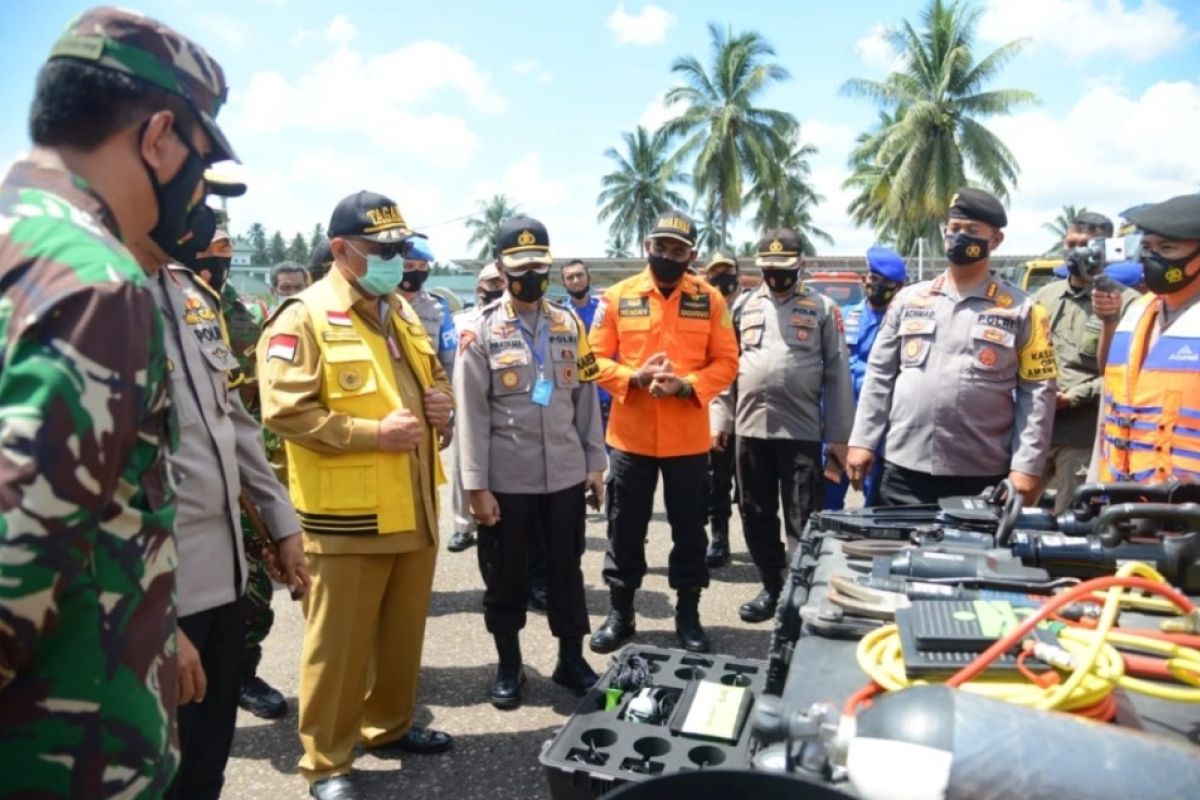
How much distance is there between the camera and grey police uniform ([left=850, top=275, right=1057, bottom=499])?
11.3ft

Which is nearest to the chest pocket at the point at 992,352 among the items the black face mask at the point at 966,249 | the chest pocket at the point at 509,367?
the black face mask at the point at 966,249

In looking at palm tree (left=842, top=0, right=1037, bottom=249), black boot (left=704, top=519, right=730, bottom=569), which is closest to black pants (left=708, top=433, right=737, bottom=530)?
black boot (left=704, top=519, right=730, bottom=569)

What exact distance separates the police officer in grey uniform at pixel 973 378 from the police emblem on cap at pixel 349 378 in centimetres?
239

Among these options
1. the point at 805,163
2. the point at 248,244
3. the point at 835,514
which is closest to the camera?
the point at 835,514

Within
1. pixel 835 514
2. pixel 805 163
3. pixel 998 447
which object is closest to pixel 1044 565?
pixel 835 514

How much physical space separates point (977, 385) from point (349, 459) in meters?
2.60

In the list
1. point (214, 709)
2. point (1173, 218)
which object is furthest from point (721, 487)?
point (214, 709)

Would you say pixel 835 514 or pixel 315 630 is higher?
pixel 835 514

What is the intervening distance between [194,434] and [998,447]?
3.14 m

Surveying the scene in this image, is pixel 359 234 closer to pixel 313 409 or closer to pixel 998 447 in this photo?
pixel 313 409

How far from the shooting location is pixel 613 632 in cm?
402

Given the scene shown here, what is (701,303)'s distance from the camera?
4.09m

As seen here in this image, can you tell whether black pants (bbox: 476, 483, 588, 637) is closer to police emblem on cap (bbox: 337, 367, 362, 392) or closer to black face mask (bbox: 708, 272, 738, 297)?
police emblem on cap (bbox: 337, 367, 362, 392)

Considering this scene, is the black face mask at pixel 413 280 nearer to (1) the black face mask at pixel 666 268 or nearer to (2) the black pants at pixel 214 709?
(1) the black face mask at pixel 666 268
